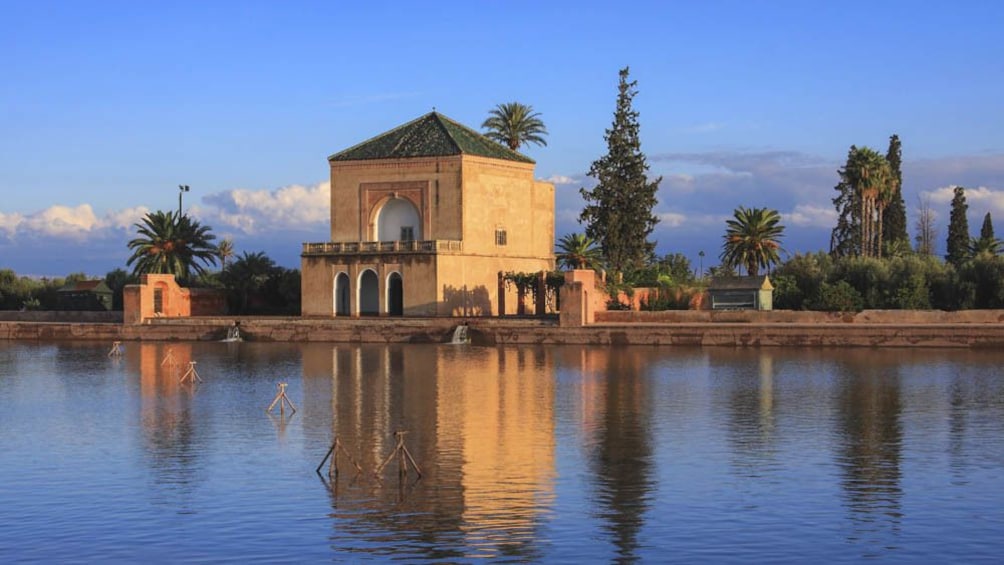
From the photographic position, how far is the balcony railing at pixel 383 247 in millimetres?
47188

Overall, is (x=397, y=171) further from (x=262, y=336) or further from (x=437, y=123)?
(x=262, y=336)

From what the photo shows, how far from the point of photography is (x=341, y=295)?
49.3 m

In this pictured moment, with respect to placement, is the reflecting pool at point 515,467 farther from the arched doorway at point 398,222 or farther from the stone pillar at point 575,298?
the arched doorway at point 398,222

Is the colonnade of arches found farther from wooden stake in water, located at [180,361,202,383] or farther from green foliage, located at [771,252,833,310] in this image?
wooden stake in water, located at [180,361,202,383]

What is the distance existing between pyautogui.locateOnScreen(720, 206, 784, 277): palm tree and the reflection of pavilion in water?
18.7m

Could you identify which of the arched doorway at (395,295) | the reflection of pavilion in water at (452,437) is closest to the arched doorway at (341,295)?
the arched doorway at (395,295)

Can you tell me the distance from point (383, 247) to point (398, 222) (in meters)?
2.44

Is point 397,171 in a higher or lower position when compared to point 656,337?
higher

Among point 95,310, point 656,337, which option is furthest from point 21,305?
point 656,337

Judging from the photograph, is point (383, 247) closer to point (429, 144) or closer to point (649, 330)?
point (429, 144)

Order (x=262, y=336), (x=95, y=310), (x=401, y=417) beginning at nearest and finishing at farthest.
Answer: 1. (x=401, y=417)
2. (x=262, y=336)
3. (x=95, y=310)

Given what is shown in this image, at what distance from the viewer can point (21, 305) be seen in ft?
187

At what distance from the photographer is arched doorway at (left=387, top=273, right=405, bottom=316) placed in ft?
157

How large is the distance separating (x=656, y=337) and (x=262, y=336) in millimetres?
14436
